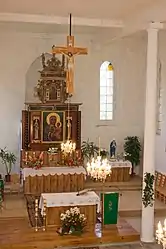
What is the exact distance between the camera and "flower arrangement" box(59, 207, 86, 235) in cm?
1271

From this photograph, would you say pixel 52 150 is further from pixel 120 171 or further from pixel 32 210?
pixel 32 210

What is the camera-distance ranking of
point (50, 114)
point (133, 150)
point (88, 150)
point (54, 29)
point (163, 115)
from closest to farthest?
point (54, 29)
point (163, 115)
point (50, 114)
point (88, 150)
point (133, 150)

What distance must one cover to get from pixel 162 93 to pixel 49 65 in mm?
4422

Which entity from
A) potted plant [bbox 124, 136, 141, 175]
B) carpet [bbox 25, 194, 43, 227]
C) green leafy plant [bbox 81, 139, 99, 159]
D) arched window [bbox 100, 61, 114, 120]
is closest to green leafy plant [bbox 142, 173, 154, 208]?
carpet [bbox 25, 194, 43, 227]

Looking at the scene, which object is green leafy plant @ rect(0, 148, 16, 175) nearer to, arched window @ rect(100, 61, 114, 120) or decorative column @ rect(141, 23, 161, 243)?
arched window @ rect(100, 61, 114, 120)

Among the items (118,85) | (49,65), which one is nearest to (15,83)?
(49,65)

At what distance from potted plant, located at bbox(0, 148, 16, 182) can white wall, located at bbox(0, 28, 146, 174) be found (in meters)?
0.32

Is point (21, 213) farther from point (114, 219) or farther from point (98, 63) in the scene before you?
point (98, 63)

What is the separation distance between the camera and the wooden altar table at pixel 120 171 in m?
18.3

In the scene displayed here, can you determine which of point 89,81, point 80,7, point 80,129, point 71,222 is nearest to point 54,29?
point 89,81

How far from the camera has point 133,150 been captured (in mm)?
18984

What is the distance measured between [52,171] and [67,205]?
374 centimetres

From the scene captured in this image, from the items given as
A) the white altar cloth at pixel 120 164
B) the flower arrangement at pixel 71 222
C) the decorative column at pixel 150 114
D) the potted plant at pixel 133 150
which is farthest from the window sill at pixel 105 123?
the flower arrangement at pixel 71 222

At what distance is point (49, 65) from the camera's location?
58.7 feet
